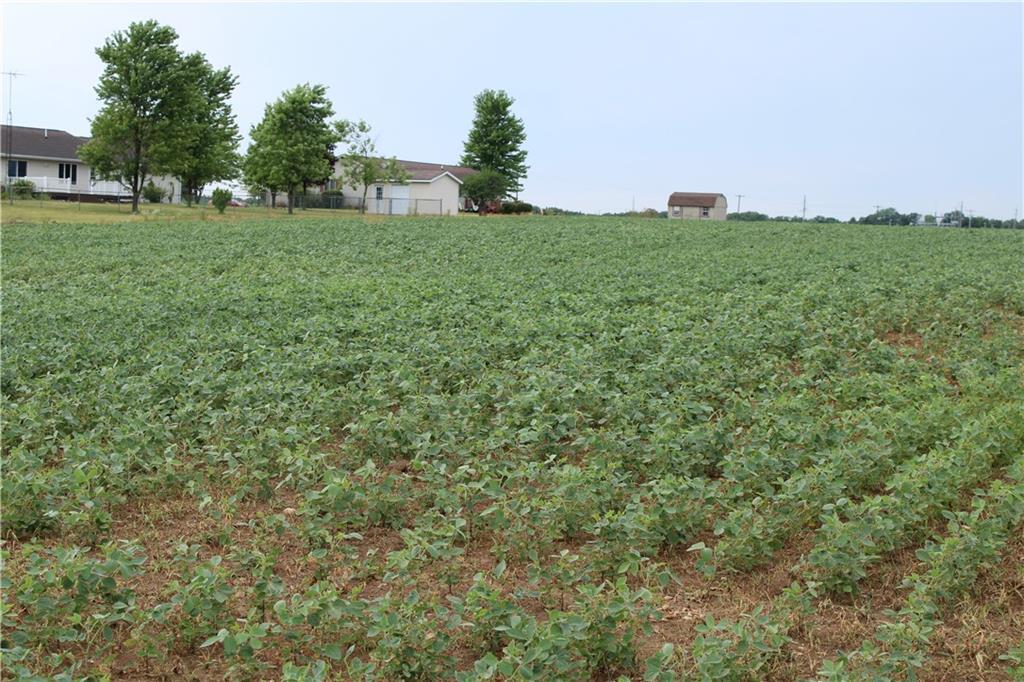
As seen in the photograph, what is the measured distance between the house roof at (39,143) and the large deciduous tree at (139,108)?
784cm

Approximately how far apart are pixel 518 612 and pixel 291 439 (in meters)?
2.52

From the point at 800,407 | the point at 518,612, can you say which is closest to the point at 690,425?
the point at 800,407

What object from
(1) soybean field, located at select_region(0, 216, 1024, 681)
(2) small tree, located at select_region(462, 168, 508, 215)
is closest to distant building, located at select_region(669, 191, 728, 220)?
(2) small tree, located at select_region(462, 168, 508, 215)

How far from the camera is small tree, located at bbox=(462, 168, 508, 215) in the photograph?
6225 cm

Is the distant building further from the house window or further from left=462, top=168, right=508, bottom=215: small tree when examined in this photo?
the house window

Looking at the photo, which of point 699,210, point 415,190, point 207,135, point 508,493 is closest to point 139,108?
point 207,135

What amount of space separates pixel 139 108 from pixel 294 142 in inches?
385

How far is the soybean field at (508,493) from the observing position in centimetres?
365

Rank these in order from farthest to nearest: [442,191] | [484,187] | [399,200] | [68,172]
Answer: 1. [442,191]
2. [484,187]
3. [399,200]
4. [68,172]

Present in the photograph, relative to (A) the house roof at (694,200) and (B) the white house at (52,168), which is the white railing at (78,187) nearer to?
(B) the white house at (52,168)

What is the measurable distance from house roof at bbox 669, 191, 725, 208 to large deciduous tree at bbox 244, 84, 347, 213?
128 ft


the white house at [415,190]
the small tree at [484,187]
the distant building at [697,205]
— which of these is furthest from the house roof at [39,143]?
the distant building at [697,205]

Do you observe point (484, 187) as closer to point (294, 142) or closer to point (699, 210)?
point (294, 142)

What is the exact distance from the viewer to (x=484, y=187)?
62219mm
